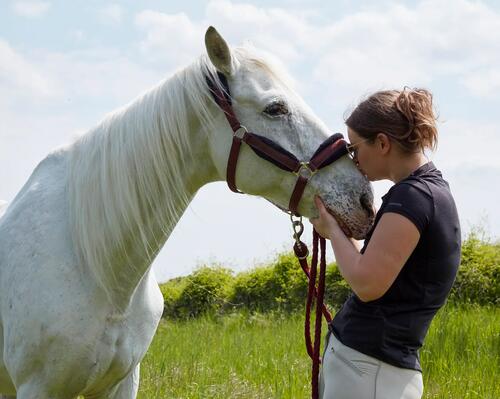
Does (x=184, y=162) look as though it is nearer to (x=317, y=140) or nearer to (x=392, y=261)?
(x=317, y=140)

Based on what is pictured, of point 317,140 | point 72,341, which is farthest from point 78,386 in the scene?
point 317,140

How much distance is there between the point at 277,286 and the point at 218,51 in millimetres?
6501

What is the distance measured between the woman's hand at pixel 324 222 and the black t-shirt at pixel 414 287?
174mm

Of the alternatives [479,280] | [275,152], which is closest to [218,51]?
[275,152]

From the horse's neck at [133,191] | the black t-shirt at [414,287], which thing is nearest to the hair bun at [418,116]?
the black t-shirt at [414,287]

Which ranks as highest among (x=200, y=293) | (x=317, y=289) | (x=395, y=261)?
(x=395, y=261)

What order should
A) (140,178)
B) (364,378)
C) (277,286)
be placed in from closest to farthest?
(364,378)
(140,178)
(277,286)

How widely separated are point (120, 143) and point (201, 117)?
362 mm

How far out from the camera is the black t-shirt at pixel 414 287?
2.15 meters

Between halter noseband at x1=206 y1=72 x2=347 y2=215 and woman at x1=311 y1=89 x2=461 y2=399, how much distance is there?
0.18 m

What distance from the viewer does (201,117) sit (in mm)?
2732

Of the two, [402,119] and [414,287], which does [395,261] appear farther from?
[402,119]

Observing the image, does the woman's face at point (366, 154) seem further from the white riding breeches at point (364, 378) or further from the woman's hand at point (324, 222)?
the white riding breeches at point (364, 378)

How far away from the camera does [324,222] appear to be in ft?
7.94
